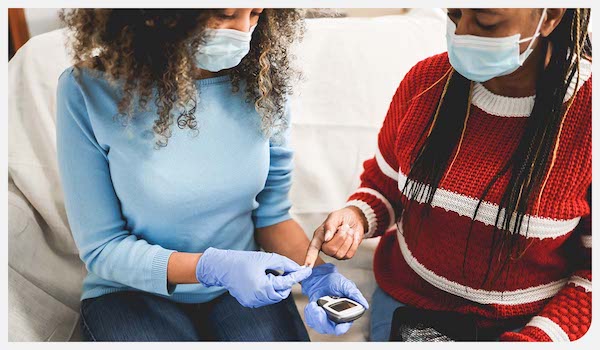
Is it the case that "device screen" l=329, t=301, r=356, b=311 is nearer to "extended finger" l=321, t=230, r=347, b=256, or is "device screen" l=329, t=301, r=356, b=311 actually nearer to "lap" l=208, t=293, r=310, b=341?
"extended finger" l=321, t=230, r=347, b=256

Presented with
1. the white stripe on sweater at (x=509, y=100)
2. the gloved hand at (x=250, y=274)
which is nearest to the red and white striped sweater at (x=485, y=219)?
the white stripe on sweater at (x=509, y=100)

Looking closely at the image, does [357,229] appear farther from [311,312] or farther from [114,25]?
[114,25]

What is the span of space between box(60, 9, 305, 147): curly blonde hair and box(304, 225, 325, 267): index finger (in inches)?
6.6

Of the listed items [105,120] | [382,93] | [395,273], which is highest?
[105,120]

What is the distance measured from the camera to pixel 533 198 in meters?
0.86

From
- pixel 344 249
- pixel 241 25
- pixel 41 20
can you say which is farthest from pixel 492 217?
pixel 41 20

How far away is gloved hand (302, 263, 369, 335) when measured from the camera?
0.83m

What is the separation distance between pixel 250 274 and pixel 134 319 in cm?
24

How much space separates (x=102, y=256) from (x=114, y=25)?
0.35 metres

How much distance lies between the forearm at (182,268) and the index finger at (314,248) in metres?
0.16

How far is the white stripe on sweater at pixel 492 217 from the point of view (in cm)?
87

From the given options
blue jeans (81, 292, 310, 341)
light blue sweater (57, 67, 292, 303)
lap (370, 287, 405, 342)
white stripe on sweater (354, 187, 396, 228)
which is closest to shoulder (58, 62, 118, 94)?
light blue sweater (57, 67, 292, 303)

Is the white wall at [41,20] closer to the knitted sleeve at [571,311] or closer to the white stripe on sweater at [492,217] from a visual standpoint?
the white stripe on sweater at [492,217]

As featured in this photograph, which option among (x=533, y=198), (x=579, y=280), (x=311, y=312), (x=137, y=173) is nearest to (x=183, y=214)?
(x=137, y=173)
